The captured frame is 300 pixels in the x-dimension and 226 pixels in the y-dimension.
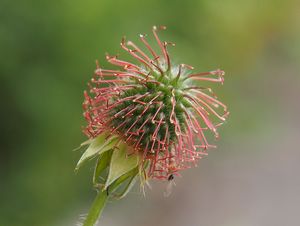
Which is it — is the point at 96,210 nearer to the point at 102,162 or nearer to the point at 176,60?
the point at 102,162

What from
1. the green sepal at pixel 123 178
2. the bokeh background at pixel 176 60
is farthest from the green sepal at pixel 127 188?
the bokeh background at pixel 176 60

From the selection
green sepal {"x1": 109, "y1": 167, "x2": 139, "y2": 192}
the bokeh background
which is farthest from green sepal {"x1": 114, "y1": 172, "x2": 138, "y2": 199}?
the bokeh background

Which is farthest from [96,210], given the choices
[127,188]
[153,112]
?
[153,112]

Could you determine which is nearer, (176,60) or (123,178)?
(123,178)

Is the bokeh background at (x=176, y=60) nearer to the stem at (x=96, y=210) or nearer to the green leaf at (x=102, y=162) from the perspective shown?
the green leaf at (x=102, y=162)
